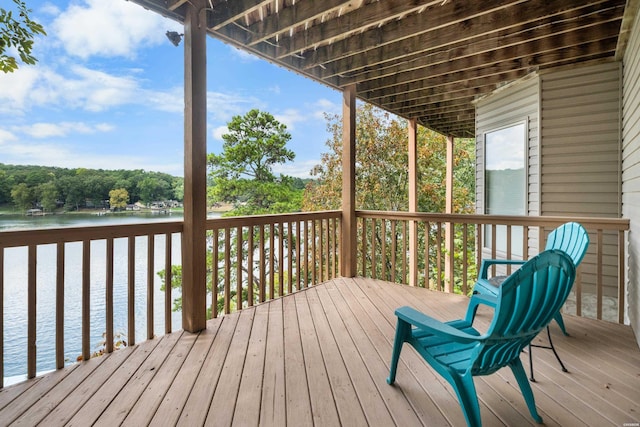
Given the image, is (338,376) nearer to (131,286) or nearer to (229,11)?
(131,286)

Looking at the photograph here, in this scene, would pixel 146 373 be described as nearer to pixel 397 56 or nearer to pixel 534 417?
pixel 534 417

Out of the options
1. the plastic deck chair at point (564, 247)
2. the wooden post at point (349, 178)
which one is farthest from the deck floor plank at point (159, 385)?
the wooden post at point (349, 178)

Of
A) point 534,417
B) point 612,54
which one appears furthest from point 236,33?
point 612,54

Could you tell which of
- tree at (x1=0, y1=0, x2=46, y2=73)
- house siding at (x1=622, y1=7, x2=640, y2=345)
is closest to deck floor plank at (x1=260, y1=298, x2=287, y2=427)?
tree at (x1=0, y1=0, x2=46, y2=73)

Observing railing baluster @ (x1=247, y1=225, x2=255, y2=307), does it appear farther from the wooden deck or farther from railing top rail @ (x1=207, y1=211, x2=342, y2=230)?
the wooden deck

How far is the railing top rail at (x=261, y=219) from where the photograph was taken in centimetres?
284

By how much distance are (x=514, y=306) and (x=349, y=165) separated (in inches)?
128

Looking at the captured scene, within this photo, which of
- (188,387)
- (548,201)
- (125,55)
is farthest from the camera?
(125,55)

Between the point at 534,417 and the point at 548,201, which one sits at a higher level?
the point at 548,201

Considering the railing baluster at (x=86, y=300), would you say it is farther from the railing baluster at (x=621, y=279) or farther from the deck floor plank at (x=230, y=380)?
the railing baluster at (x=621, y=279)

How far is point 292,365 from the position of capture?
6.72ft

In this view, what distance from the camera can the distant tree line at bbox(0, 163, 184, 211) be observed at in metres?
2.37

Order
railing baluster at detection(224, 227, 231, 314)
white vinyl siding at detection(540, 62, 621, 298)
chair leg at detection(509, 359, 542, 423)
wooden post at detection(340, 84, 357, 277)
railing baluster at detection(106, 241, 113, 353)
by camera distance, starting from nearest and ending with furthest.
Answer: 1. chair leg at detection(509, 359, 542, 423)
2. railing baluster at detection(106, 241, 113, 353)
3. railing baluster at detection(224, 227, 231, 314)
4. white vinyl siding at detection(540, 62, 621, 298)
5. wooden post at detection(340, 84, 357, 277)

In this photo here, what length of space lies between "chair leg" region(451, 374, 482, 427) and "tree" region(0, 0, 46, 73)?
265 centimetres
